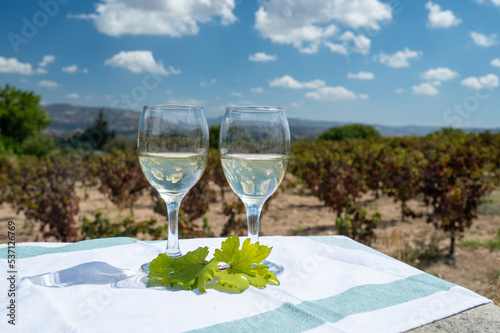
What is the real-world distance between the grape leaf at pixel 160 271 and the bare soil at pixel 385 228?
1.75 metres

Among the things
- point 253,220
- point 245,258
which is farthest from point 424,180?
point 245,258

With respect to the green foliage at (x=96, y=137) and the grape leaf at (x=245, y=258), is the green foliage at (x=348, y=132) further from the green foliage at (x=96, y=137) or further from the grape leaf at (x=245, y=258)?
the grape leaf at (x=245, y=258)

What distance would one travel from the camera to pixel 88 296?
0.93m

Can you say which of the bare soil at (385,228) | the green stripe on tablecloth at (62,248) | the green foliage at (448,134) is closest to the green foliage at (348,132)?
the green foliage at (448,134)

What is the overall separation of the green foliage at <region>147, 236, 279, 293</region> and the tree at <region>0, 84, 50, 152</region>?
1474 inches

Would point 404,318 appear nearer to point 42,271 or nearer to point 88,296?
point 88,296

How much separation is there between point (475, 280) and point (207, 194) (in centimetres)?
423

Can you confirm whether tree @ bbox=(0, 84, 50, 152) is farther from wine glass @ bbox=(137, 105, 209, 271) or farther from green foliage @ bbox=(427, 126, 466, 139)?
wine glass @ bbox=(137, 105, 209, 271)

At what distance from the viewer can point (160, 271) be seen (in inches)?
40.8

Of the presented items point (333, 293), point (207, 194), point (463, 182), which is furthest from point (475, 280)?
point (333, 293)

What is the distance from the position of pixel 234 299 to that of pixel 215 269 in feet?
0.31

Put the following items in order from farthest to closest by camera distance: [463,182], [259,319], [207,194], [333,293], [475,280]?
[207,194] → [463,182] → [475,280] → [333,293] → [259,319]

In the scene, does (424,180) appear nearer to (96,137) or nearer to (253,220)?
(253,220)

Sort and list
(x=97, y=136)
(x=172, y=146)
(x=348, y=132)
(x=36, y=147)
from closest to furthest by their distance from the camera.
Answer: (x=172, y=146) < (x=97, y=136) < (x=36, y=147) < (x=348, y=132)
